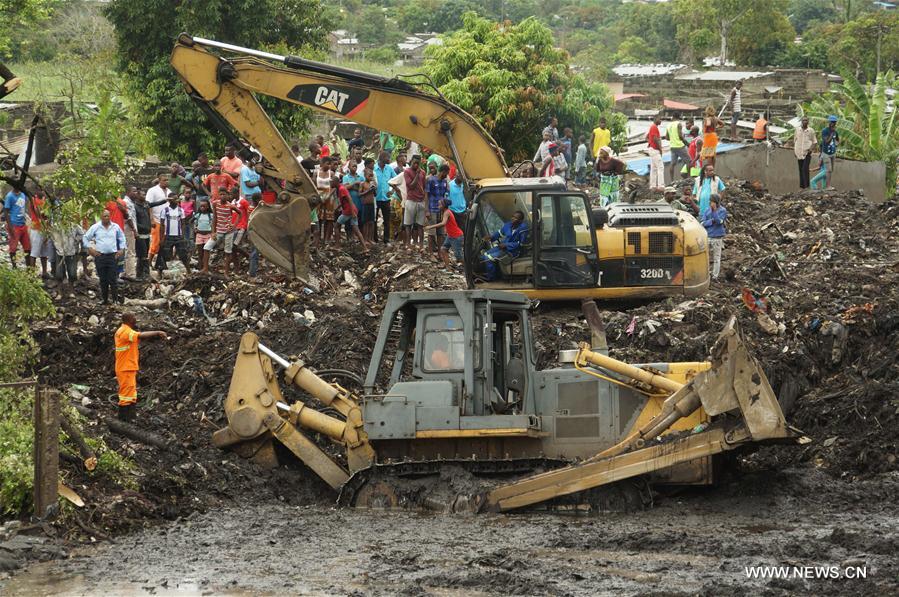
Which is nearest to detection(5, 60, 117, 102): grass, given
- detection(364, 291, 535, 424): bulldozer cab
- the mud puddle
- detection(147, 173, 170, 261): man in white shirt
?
detection(147, 173, 170, 261): man in white shirt

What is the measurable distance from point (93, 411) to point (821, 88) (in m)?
50.5

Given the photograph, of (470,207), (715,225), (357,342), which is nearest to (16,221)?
(357,342)

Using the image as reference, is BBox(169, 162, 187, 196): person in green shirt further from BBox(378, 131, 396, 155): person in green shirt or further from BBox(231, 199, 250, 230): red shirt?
BBox(378, 131, 396, 155): person in green shirt

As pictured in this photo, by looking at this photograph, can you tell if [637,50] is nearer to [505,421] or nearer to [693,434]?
[505,421]

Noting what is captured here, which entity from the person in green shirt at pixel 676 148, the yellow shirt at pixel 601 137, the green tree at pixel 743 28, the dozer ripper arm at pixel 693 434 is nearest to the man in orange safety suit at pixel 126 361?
the dozer ripper arm at pixel 693 434

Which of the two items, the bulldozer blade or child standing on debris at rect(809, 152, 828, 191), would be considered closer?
the bulldozer blade

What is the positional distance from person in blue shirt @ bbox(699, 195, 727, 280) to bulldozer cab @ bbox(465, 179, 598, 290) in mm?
4261

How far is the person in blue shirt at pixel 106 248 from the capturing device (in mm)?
19547

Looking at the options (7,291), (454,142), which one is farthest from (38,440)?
(454,142)

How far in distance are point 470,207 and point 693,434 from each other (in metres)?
6.10

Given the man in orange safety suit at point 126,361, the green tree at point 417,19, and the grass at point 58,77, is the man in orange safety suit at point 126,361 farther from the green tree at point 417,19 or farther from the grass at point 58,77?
the green tree at point 417,19

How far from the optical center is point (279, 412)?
14.2 metres

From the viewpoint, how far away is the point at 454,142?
17969 mm

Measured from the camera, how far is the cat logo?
17375 millimetres
